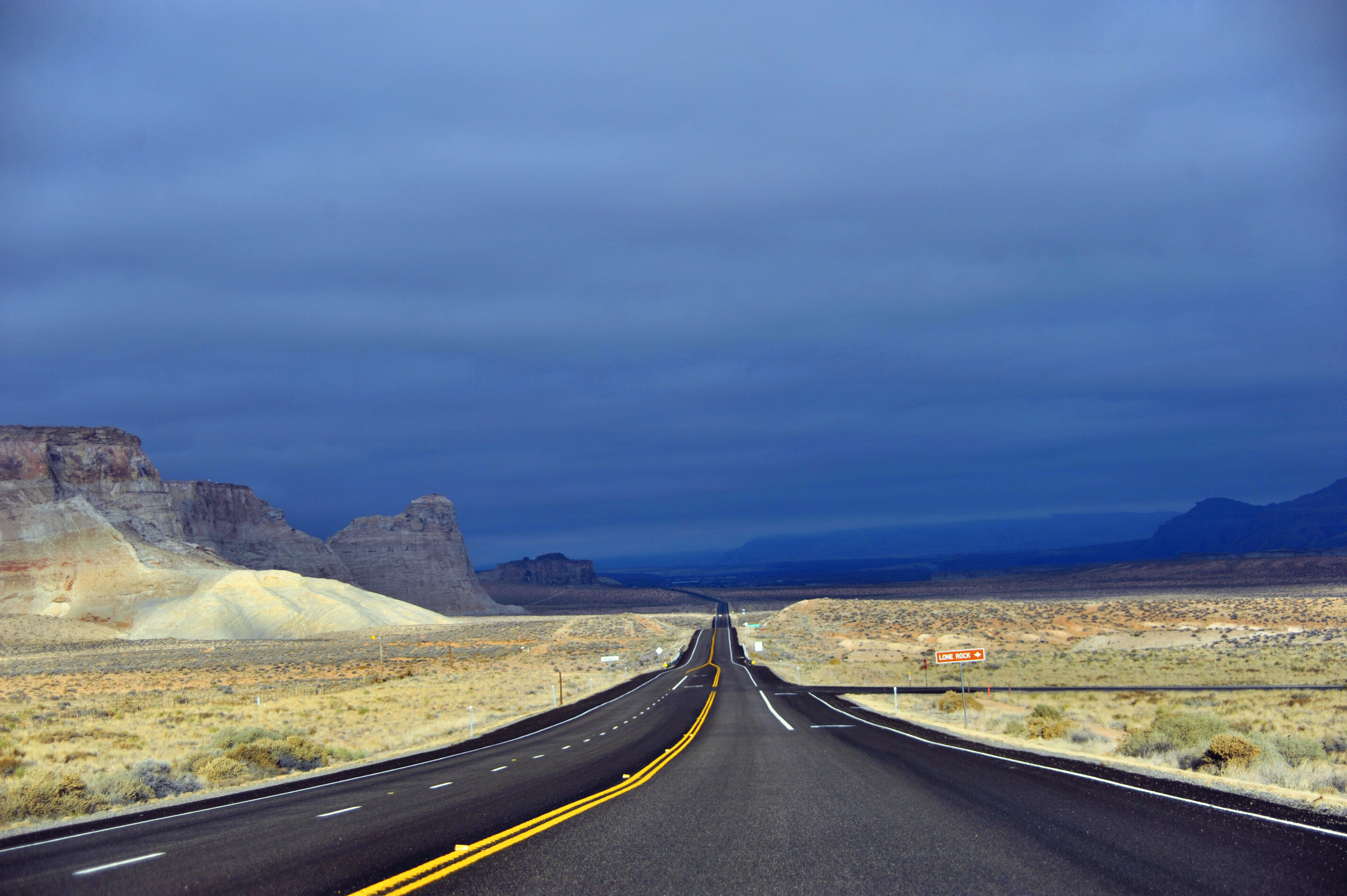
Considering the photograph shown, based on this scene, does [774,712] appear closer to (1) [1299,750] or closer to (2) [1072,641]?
(1) [1299,750]

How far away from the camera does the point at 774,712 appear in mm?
27891

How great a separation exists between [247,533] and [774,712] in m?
146

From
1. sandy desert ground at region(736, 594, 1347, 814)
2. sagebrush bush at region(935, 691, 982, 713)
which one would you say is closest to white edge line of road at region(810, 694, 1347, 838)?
sandy desert ground at region(736, 594, 1347, 814)

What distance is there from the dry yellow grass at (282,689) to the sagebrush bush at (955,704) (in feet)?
53.8

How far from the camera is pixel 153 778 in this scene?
14.6 meters

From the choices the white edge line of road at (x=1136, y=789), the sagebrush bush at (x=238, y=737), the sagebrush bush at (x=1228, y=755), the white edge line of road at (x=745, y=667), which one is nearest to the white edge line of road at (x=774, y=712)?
the white edge line of road at (x=745, y=667)

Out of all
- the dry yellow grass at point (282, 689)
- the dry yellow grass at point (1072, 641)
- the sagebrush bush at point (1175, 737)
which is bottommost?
the dry yellow grass at point (1072, 641)

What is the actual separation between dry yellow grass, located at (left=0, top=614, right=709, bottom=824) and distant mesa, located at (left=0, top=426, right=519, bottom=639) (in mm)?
8653

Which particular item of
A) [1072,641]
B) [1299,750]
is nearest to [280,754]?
[1299,750]

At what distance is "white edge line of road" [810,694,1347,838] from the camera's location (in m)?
8.20

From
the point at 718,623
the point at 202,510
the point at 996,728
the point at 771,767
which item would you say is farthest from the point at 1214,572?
the point at 202,510

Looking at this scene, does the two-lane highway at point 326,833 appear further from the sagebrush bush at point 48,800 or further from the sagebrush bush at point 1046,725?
the sagebrush bush at point 1046,725

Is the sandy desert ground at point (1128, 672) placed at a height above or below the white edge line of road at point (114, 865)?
below

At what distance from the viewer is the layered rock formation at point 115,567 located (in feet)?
→ 321
